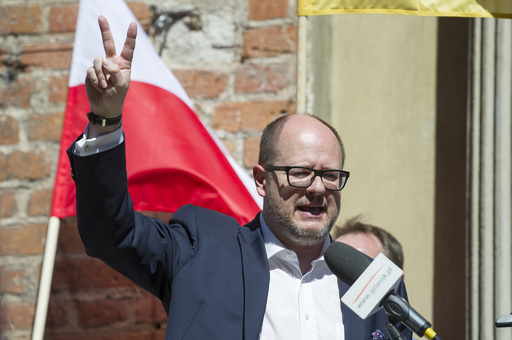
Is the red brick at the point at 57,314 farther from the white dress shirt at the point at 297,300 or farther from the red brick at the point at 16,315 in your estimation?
the white dress shirt at the point at 297,300

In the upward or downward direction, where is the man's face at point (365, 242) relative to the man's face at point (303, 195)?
downward

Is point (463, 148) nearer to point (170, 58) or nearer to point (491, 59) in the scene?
point (491, 59)

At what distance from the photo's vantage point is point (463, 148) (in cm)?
290

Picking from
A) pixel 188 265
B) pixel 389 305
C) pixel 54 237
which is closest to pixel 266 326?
pixel 188 265

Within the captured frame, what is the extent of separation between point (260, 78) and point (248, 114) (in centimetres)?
13

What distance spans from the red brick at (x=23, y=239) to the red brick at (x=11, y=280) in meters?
0.06

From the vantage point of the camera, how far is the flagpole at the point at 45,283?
240 cm

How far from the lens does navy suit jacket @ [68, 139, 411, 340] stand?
166 centimetres

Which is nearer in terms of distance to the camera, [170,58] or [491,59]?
[491,59]

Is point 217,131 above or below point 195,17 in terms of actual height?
below

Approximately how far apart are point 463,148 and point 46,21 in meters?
1.57

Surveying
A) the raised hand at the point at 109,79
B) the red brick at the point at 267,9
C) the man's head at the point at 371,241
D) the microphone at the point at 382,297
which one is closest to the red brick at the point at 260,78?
the red brick at the point at 267,9

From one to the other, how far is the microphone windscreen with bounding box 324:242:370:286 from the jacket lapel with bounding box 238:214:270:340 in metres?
0.31

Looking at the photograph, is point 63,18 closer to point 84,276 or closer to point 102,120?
point 84,276
